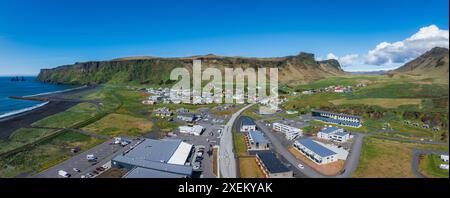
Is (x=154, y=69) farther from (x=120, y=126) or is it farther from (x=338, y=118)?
(x=338, y=118)

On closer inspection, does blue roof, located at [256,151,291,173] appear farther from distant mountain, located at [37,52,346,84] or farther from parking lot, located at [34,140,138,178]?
distant mountain, located at [37,52,346,84]

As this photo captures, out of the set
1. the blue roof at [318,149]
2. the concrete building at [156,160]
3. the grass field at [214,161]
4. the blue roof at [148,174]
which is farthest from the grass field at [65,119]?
the blue roof at [318,149]

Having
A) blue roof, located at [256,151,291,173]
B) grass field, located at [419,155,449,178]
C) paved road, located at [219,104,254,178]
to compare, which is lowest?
grass field, located at [419,155,449,178]

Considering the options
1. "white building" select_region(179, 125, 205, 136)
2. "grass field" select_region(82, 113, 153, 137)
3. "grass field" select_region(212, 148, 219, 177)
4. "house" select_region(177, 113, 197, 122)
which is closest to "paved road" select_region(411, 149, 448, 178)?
"grass field" select_region(212, 148, 219, 177)

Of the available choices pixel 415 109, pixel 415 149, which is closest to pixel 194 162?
pixel 415 149

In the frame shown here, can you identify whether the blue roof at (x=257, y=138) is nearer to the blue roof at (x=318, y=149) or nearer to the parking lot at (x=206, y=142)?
the blue roof at (x=318, y=149)

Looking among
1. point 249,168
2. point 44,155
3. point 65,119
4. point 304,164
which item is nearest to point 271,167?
point 249,168

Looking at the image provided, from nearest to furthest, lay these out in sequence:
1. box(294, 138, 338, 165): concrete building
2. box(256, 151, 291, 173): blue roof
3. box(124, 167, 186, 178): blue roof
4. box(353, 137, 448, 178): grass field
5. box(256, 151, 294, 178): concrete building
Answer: box(124, 167, 186, 178): blue roof, box(256, 151, 294, 178): concrete building, box(256, 151, 291, 173): blue roof, box(353, 137, 448, 178): grass field, box(294, 138, 338, 165): concrete building
